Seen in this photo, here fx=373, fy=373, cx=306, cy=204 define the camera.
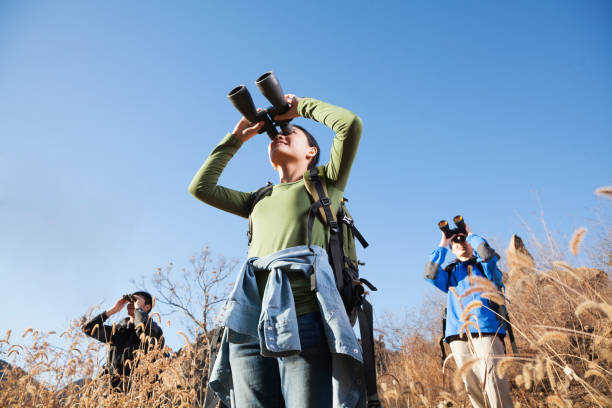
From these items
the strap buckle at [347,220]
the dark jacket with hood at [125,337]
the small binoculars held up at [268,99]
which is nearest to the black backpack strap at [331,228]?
the strap buckle at [347,220]

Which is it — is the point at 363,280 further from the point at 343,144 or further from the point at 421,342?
the point at 421,342

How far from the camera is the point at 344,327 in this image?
132 centimetres

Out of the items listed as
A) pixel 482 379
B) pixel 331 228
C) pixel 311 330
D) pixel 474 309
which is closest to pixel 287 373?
pixel 311 330

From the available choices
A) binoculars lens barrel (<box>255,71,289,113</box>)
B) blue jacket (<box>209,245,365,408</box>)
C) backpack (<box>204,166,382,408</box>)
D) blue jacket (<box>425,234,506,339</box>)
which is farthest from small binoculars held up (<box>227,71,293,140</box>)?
blue jacket (<box>425,234,506,339</box>)

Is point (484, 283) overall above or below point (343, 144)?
below

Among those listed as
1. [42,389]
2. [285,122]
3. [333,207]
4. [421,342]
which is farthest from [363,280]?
[421,342]

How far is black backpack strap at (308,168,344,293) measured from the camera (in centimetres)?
159

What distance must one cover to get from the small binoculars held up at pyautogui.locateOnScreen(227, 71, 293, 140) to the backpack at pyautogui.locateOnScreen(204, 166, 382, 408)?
0.41 metres

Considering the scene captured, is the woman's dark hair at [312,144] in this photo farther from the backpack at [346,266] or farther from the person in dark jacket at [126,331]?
the person in dark jacket at [126,331]

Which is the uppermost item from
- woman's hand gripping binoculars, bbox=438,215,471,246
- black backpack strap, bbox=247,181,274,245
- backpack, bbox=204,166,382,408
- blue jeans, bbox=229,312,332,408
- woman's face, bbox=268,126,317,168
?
woman's hand gripping binoculars, bbox=438,215,471,246

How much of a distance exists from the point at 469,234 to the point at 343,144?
2.39 metres

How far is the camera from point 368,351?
145 cm

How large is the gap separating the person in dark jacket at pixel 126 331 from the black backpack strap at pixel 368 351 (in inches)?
126

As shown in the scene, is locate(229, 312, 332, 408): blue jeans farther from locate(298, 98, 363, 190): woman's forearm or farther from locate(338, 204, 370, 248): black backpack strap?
locate(298, 98, 363, 190): woman's forearm
